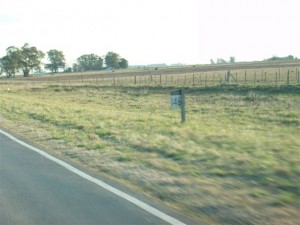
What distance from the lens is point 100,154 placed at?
8.73 m

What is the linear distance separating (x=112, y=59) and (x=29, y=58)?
4238 centimetres

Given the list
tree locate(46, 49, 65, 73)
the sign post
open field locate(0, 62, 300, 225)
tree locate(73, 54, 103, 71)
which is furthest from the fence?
tree locate(73, 54, 103, 71)

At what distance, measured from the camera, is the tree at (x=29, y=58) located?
419 feet

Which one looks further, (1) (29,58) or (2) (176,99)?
(1) (29,58)

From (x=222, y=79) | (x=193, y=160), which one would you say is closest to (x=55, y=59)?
(x=222, y=79)

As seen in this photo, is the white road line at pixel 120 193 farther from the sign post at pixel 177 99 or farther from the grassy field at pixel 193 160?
the sign post at pixel 177 99

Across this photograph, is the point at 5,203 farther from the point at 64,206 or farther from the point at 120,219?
the point at 120,219

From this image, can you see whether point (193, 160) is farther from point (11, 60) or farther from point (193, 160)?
point (11, 60)

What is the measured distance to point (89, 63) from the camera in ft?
555

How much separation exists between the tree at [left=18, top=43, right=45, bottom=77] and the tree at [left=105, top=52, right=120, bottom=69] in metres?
36.8

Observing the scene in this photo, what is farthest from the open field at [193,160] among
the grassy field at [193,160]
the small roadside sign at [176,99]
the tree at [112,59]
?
the tree at [112,59]

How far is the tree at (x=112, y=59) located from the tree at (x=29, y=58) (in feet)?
121

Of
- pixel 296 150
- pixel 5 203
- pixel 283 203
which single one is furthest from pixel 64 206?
pixel 296 150

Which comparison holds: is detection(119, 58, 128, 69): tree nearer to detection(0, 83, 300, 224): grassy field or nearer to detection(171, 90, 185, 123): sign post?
detection(0, 83, 300, 224): grassy field
